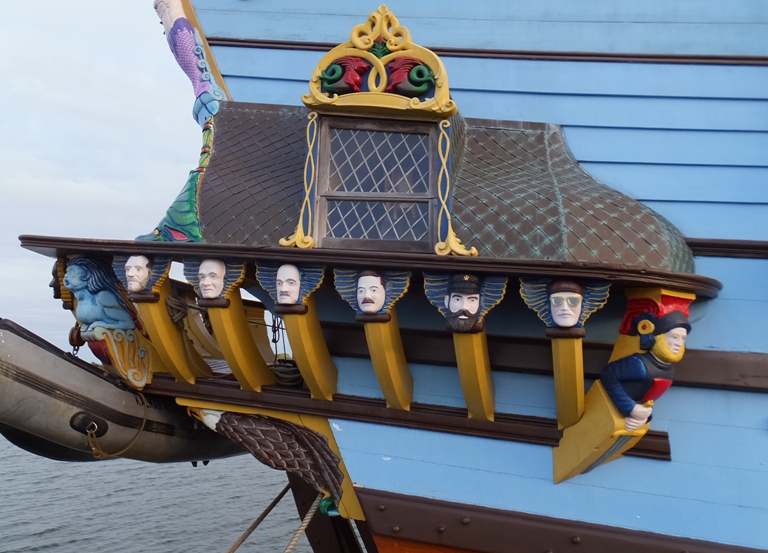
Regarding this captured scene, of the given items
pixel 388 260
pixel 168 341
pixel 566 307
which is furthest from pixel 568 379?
pixel 168 341

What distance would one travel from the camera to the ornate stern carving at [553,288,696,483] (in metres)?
2.63

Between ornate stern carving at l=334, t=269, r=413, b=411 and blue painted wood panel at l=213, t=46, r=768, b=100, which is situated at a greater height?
blue painted wood panel at l=213, t=46, r=768, b=100

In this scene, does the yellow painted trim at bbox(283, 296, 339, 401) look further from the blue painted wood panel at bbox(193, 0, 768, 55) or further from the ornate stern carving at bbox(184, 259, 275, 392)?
the blue painted wood panel at bbox(193, 0, 768, 55)

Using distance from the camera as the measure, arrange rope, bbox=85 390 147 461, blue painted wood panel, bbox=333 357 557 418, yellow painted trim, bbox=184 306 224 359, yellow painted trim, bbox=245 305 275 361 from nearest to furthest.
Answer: blue painted wood panel, bbox=333 357 557 418, rope, bbox=85 390 147 461, yellow painted trim, bbox=184 306 224 359, yellow painted trim, bbox=245 305 275 361

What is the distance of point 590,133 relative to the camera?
350 centimetres

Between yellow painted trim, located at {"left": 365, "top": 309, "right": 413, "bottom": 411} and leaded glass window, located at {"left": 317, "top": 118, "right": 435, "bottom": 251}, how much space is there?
396 millimetres

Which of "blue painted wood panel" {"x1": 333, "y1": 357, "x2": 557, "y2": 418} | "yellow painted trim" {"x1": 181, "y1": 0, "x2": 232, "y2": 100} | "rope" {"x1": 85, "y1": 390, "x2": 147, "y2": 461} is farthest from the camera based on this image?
"yellow painted trim" {"x1": 181, "y1": 0, "x2": 232, "y2": 100}

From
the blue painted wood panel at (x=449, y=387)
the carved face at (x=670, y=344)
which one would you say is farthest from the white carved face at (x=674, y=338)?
the blue painted wood panel at (x=449, y=387)

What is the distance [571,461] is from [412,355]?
0.89 meters

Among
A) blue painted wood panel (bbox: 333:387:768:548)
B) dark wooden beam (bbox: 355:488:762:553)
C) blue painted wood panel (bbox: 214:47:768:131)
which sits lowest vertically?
dark wooden beam (bbox: 355:488:762:553)

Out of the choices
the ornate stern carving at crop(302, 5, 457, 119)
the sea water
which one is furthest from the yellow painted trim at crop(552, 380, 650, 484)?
the sea water

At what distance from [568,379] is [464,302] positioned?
555mm

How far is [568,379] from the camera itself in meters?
2.79

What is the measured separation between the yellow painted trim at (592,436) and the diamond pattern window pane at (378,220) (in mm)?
1063
